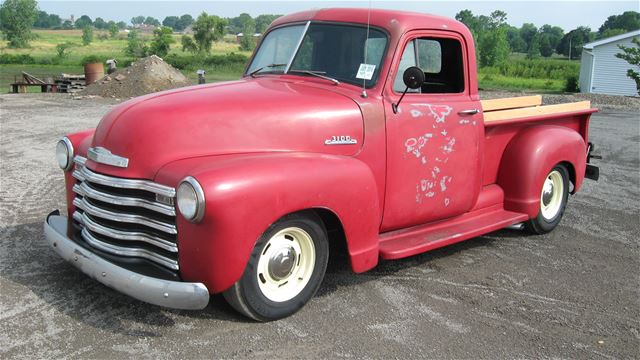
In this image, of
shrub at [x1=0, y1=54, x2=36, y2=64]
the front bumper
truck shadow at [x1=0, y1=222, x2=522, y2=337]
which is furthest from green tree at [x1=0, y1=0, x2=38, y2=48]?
the front bumper

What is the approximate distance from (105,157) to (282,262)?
1297 millimetres

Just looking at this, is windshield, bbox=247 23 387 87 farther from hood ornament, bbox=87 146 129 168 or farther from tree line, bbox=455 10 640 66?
tree line, bbox=455 10 640 66

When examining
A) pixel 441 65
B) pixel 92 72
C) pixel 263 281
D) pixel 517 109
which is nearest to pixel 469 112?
pixel 441 65

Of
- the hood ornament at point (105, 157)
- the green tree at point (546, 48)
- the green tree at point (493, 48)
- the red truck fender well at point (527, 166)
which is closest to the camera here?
the hood ornament at point (105, 157)

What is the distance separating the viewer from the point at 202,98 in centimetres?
401

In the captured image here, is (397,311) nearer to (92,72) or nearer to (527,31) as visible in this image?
(92,72)

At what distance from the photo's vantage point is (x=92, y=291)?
419 centimetres

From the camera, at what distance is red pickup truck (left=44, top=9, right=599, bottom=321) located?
136 inches

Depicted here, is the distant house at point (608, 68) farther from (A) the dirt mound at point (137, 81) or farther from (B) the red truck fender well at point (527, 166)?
(B) the red truck fender well at point (527, 166)

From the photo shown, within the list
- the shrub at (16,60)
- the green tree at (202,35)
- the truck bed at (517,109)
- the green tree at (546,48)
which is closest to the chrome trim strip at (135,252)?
the truck bed at (517,109)

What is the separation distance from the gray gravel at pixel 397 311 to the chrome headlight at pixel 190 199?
81 cm

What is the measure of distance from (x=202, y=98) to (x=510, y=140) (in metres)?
3.12

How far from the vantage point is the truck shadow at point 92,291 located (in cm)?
379

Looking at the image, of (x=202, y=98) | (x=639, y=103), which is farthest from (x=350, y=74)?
(x=639, y=103)
